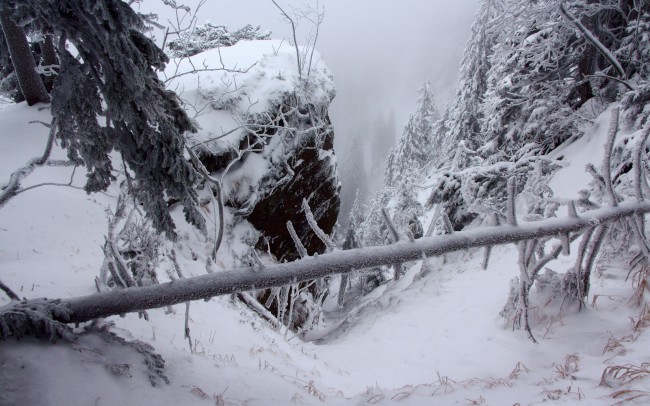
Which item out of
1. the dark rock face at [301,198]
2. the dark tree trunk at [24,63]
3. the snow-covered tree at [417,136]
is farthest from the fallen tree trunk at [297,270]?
the snow-covered tree at [417,136]

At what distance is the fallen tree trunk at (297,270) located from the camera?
2426mm

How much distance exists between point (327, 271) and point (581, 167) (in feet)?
26.5

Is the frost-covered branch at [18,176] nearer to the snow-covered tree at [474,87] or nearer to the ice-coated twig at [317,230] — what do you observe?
the ice-coated twig at [317,230]

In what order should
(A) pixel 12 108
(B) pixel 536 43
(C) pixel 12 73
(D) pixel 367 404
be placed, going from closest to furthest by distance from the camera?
(D) pixel 367 404 → (B) pixel 536 43 → (A) pixel 12 108 → (C) pixel 12 73

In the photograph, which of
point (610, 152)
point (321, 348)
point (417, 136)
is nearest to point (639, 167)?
point (610, 152)

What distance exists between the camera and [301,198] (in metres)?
12.6

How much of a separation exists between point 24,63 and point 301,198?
29.6 ft

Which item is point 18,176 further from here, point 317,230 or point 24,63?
point 24,63

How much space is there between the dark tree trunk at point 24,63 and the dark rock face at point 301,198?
716 centimetres

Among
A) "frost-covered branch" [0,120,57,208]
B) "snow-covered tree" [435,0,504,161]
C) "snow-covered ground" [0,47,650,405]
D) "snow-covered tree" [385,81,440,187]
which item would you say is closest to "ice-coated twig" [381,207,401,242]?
"snow-covered ground" [0,47,650,405]

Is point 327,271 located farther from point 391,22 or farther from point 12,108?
point 391,22

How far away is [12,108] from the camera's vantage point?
9.65 metres

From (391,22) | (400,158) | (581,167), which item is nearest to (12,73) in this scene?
(581,167)

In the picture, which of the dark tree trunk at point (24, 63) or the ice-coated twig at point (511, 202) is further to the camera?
the dark tree trunk at point (24, 63)
